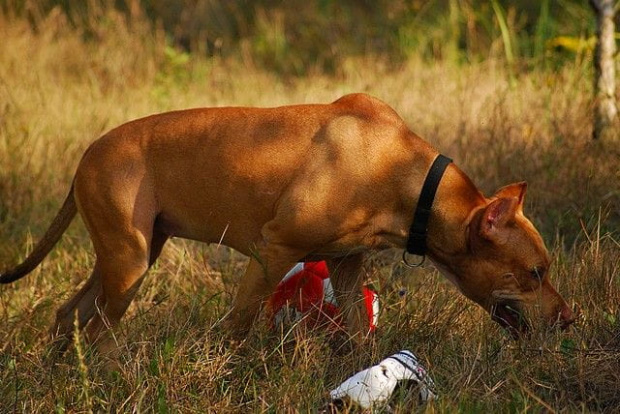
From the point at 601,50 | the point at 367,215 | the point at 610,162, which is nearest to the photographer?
the point at 367,215

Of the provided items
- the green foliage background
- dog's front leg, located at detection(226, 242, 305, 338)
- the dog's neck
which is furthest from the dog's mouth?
the green foliage background

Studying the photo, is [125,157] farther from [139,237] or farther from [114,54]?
[114,54]

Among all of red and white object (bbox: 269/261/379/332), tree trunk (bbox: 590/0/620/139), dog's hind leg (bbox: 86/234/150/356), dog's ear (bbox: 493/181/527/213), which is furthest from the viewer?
tree trunk (bbox: 590/0/620/139)

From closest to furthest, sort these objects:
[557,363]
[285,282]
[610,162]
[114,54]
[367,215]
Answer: [557,363]
[367,215]
[285,282]
[610,162]
[114,54]

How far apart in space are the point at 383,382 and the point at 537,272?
102 cm

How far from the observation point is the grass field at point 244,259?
480cm

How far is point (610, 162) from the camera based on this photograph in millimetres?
7184

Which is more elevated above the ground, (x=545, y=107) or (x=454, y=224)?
(x=454, y=224)

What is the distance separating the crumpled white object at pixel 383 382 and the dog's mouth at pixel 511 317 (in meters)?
0.61

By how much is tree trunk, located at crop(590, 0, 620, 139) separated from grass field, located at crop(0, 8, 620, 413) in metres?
0.17

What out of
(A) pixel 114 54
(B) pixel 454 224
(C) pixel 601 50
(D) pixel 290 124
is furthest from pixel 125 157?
(A) pixel 114 54

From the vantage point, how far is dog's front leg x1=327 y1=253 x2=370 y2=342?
5508 mm

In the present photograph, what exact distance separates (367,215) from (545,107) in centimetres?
322

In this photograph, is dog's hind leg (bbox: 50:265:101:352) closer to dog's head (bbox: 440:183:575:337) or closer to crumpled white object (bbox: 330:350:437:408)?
crumpled white object (bbox: 330:350:437:408)
